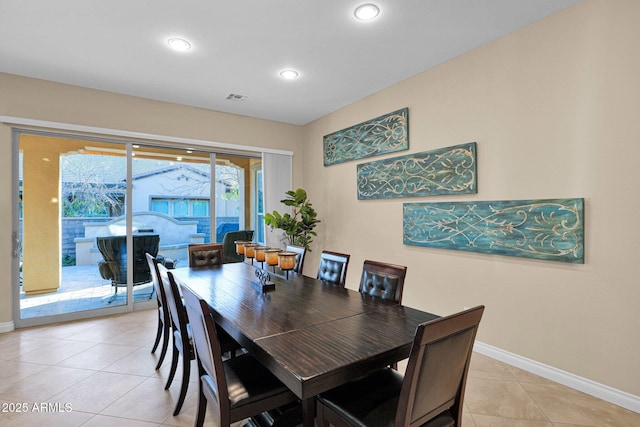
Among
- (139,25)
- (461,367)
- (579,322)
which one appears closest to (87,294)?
(139,25)

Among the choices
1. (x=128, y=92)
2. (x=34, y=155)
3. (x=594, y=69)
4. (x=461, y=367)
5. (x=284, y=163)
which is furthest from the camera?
(x=284, y=163)

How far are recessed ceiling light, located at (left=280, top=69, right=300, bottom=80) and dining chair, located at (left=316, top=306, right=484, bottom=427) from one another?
310 centimetres

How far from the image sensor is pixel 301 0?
2322mm

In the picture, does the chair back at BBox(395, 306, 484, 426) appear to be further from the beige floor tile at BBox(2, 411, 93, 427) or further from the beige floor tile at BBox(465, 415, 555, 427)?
the beige floor tile at BBox(2, 411, 93, 427)

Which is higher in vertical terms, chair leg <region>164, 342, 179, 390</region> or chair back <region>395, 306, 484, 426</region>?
chair back <region>395, 306, 484, 426</region>

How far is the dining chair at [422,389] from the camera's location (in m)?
1.12

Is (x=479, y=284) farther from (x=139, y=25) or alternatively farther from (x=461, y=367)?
(x=139, y=25)

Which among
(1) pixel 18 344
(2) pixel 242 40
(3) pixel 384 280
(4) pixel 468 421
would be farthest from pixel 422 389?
(1) pixel 18 344

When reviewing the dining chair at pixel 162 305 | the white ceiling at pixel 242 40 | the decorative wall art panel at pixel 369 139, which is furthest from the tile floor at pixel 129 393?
the white ceiling at pixel 242 40

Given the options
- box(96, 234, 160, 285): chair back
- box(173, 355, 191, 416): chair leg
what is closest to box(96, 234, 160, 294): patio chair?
box(96, 234, 160, 285): chair back

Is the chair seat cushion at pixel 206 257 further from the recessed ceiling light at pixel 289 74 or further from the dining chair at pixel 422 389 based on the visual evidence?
the dining chair at pixel 422 389

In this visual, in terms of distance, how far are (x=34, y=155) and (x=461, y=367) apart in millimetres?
4789

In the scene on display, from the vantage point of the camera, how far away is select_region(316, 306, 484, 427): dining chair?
112cm

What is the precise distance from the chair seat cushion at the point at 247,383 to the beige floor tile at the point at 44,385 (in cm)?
156
